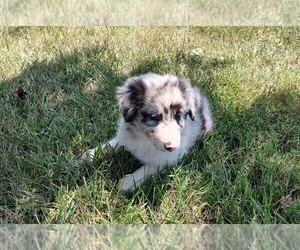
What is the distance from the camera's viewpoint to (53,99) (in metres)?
2.90

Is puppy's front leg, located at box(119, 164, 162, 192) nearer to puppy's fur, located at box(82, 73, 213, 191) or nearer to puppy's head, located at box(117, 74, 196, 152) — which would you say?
puppy's fur, located at box(82, 73, 213, 191)

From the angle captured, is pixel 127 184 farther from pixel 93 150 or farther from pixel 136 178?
pixel 93 150

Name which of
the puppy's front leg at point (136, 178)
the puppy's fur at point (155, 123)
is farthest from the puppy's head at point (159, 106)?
the puppy's front leg at point (136, 178)

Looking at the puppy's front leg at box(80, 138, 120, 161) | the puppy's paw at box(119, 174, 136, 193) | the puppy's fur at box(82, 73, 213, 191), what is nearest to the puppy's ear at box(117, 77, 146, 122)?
the puppy's fur at box(82, 73, 213, 191)

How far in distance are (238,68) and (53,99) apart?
1.02 m

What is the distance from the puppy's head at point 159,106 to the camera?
7.94 ft

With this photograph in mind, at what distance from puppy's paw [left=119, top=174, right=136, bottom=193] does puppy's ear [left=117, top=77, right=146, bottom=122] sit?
0.27m

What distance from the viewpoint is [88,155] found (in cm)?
257

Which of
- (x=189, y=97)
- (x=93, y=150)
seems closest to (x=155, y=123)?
(x=189, y=97)

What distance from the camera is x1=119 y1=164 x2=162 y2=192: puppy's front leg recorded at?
2.41 metres

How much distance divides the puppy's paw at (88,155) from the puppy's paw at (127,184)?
191 mm

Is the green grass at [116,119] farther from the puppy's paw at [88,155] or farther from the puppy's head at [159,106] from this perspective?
the puppy's head at [159,106]

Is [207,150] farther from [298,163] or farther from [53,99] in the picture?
[53,99]

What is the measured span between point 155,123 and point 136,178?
0.26 meters
